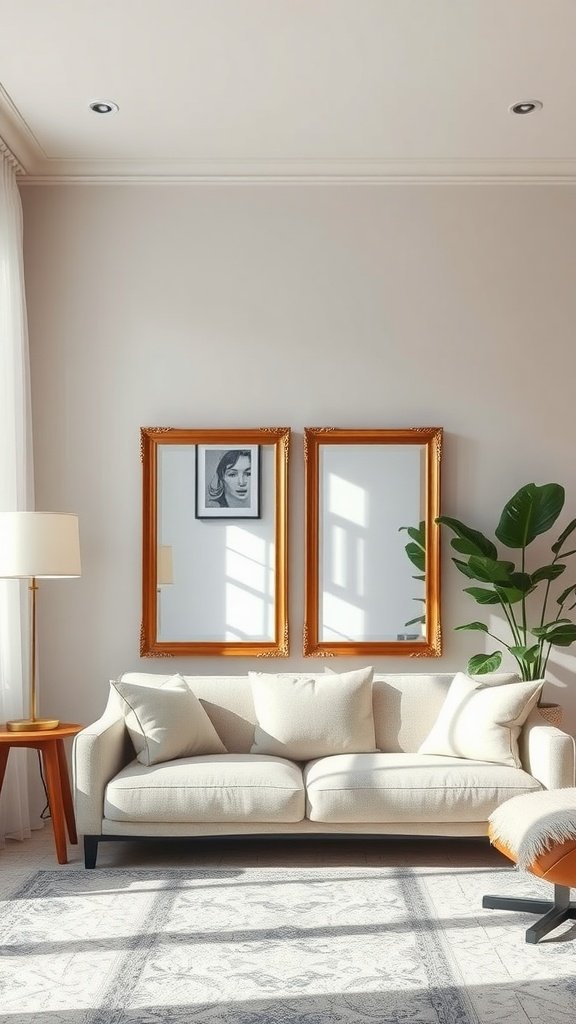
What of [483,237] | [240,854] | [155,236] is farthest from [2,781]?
[483,237]

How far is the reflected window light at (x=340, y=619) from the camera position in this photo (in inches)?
200

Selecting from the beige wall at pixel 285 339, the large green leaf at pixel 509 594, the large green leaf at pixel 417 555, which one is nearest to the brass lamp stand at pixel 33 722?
the beige wall at pixel 285 339

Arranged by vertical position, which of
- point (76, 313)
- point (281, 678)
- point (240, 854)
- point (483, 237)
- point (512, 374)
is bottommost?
point (240, 854)

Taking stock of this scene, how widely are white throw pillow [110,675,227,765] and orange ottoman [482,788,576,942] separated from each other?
145 cm

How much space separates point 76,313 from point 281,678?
84.9 inches

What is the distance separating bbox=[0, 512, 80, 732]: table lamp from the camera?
432 centimetres

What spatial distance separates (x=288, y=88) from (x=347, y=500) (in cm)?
195

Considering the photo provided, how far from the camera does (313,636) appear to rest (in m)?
5.09

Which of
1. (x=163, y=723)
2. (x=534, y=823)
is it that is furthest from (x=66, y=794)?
(x=534, y=823)

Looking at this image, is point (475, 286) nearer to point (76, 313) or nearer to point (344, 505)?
point (344, 505)

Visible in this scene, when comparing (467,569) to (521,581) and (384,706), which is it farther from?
(384,706)

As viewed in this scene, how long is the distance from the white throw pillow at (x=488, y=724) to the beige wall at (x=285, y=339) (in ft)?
2.41

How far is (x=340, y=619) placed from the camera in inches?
201

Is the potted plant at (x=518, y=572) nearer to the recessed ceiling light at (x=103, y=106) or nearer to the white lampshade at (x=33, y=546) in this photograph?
the white lampshade at (x=33, y=546)
